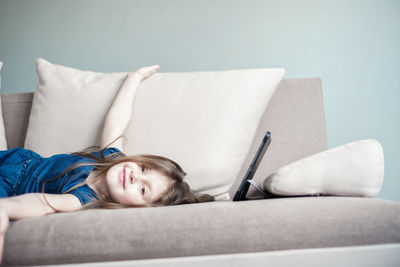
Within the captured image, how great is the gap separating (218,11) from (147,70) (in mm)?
699

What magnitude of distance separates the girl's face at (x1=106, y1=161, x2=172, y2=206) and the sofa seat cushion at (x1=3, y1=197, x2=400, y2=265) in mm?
379

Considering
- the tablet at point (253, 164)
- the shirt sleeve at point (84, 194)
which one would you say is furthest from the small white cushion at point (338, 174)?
the shirt sleeve at point (84, 194)

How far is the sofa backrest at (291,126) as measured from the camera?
1.33 metres

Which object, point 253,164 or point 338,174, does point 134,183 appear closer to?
point 253,164

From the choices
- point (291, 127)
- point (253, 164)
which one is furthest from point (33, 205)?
point (291, 127)

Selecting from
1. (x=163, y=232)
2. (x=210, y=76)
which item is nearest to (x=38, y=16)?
(x=210, y=76)

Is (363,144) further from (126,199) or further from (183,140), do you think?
(126,199)

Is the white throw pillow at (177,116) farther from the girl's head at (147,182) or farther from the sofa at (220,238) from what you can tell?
the sofa at (220,238)

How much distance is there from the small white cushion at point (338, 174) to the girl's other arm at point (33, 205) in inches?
22.2

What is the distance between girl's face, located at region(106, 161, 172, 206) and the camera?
111 centimetres

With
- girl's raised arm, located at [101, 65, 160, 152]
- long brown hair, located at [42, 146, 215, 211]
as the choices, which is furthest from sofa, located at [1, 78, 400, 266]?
girl's raised arm, located at [101, 65, 160, 152]

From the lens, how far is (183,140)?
1.23 meters

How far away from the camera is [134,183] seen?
1.12 m

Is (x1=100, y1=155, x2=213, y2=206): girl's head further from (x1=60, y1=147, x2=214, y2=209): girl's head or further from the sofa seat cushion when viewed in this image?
the sofa seat cushion
